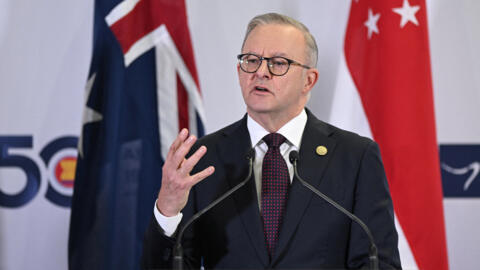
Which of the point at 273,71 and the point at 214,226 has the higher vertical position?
the point at 273,71

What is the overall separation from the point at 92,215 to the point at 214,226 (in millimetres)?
1104

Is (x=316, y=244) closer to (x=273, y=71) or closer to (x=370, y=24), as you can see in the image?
(x=273, y=71)

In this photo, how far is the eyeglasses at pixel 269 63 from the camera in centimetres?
174

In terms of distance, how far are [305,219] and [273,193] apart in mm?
125

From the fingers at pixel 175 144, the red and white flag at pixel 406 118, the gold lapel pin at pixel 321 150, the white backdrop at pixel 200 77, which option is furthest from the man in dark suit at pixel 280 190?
the white backdrop at pixel 200 77

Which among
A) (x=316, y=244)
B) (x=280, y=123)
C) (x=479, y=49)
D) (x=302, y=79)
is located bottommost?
(x=316, y=244)

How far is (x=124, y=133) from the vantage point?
2.59m

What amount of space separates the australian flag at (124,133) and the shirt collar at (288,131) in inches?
34.3

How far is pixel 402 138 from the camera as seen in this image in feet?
8.18

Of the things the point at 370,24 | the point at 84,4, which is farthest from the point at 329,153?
the point at 84,4

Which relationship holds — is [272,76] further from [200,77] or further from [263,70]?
[200,77]

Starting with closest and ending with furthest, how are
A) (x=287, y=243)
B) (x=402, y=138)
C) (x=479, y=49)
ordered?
(x=287, y=243)
(x=402, y=138)
(x=479, y=49)

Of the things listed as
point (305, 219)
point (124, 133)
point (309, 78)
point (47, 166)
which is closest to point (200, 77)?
point (124, 133)

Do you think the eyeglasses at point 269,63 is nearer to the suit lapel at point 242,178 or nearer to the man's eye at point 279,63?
the man's eye at point 279,63
